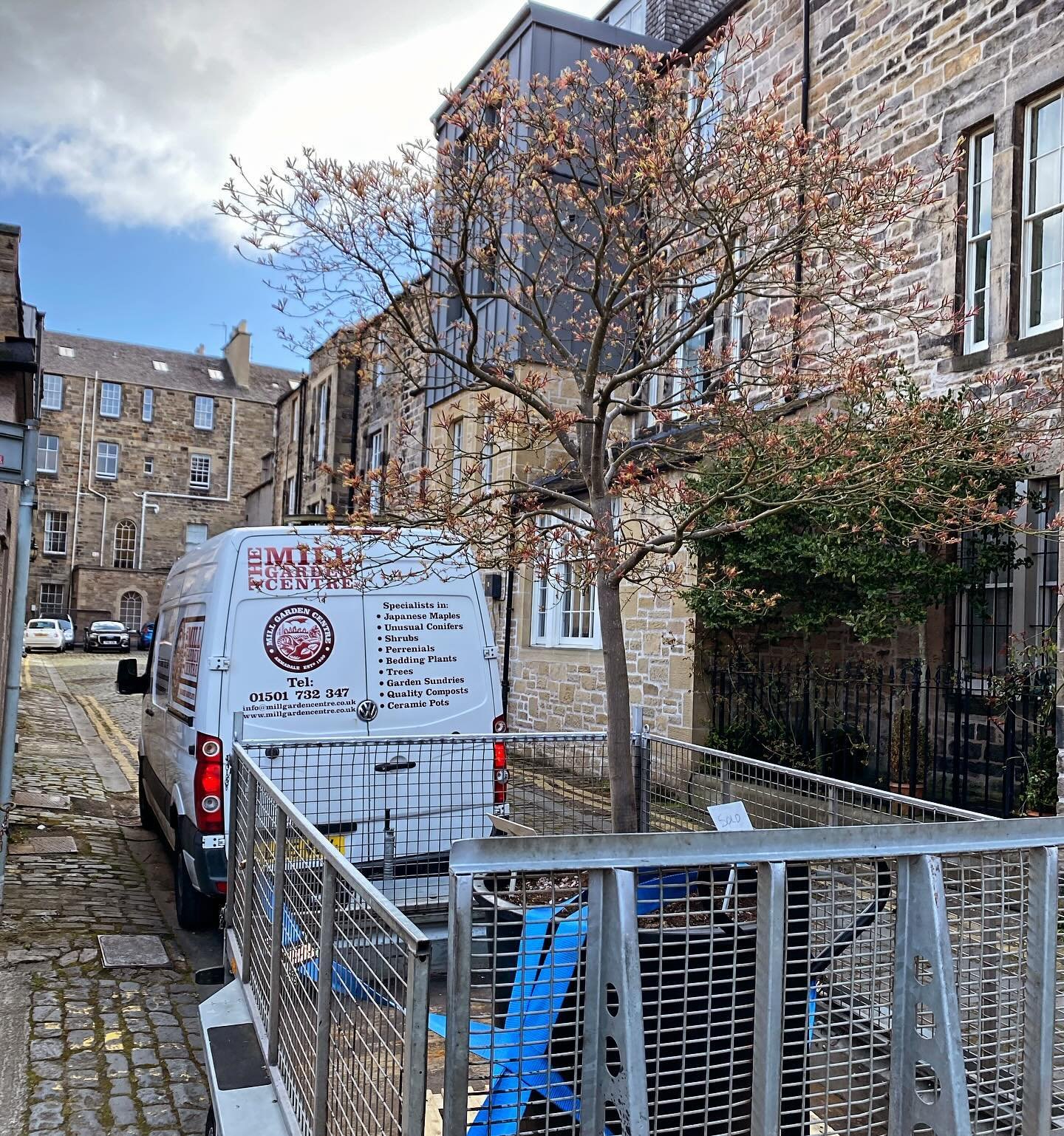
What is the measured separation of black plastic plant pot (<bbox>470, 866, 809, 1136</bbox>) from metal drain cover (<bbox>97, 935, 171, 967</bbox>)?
158 inches

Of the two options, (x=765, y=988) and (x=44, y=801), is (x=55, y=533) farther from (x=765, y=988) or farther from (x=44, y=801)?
(x=765, y=988)

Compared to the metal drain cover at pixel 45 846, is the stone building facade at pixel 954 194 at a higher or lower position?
higher

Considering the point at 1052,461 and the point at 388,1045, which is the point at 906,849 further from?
the point at 1052,461

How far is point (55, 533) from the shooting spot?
51594 millimetres

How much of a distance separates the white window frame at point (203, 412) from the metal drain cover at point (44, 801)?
1911 inches

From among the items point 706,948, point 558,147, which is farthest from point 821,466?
point 706,948

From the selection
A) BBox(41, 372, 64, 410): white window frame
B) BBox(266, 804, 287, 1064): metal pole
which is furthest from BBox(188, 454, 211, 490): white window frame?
BBox(266, 804, 287, 1064): metal pole

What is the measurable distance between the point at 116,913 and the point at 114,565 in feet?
165

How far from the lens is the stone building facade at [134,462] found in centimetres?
5091

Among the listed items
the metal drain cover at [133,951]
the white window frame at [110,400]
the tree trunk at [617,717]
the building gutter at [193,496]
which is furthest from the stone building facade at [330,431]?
the white window frame at [110,400]

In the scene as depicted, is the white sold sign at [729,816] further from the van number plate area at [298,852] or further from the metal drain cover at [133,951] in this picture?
the metal drain cover at [133,951]

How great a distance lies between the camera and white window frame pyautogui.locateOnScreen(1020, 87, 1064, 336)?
8859mm

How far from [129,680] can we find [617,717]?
256 inches

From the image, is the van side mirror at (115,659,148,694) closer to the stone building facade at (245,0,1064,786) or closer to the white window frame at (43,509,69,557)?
the stone building facade at (245,0,1064,786)
